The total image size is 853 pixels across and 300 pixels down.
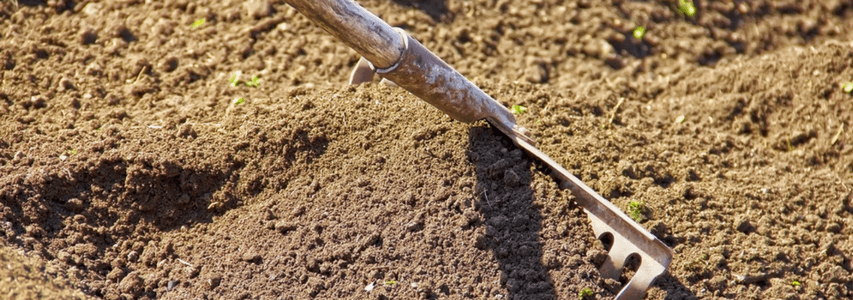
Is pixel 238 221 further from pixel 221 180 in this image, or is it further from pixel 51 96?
pixel 51 96

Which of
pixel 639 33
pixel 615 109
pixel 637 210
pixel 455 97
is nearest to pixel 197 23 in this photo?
pixel 455 97

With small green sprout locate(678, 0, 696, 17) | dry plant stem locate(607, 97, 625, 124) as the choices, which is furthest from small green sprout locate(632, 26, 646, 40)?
dry plant stem locate(607, 97, 625, 124)

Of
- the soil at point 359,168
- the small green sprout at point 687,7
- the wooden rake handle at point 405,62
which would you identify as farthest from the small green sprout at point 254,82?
the small green sprout at point 687,7

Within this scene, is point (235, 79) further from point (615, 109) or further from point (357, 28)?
point (615, 109)

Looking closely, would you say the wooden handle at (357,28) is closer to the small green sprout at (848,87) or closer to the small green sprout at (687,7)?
the small green sprout at (848,87)

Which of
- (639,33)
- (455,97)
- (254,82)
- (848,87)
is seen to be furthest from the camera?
(639,33)
